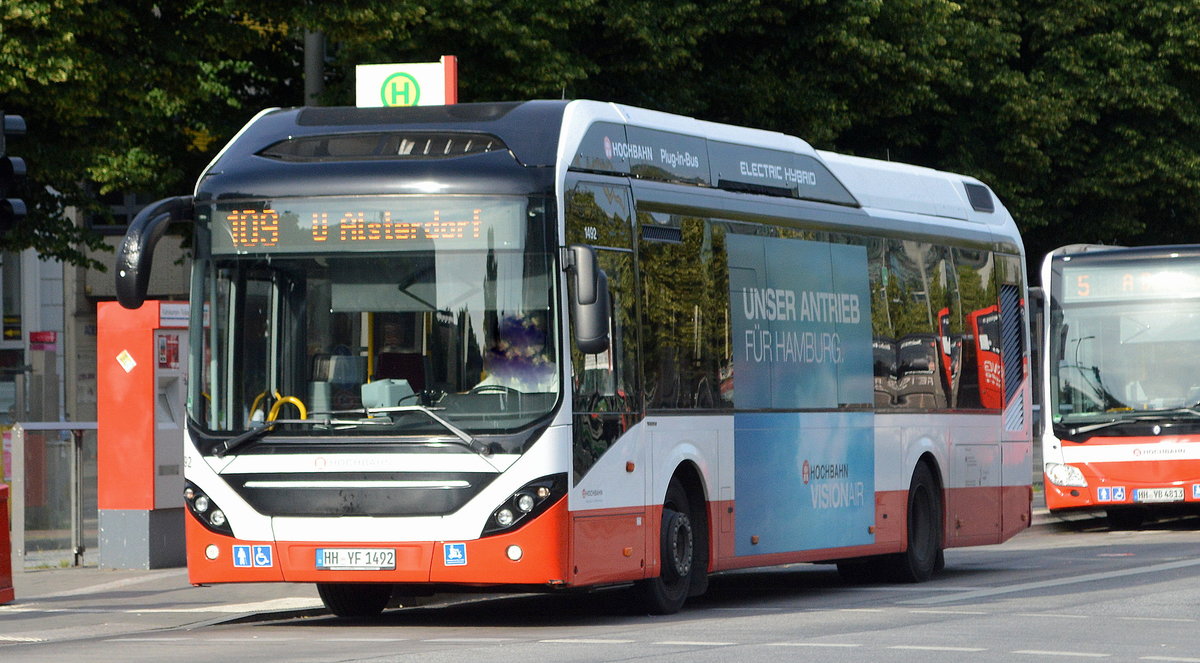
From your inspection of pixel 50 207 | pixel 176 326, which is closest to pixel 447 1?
pixel 50 207

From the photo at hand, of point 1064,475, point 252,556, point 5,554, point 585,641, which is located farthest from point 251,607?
point 1064,475

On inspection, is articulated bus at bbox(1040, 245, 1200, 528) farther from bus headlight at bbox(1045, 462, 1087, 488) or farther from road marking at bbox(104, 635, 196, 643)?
road marking at bbox(104, 635, 196, 643)

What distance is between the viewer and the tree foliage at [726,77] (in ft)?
71.4

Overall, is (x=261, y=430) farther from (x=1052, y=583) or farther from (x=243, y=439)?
(x=1052, y=583)

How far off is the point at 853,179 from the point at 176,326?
5827mm

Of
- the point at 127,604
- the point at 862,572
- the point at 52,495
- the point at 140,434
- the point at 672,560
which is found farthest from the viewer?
the point at 52,495

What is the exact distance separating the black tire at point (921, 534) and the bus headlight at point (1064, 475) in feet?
19.9

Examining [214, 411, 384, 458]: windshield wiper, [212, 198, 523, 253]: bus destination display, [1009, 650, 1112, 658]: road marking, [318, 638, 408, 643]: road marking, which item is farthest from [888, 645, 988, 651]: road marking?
[214, 411, 384, 458]: windshield wiper

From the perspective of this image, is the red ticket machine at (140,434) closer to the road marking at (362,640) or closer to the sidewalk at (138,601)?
the sidewalk at (138,601)

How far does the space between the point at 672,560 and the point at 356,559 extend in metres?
2.18

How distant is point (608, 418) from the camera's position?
1197 cm

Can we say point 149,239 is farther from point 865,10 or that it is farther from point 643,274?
point 865,10

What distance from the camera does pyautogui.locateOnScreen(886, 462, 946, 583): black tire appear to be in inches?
637

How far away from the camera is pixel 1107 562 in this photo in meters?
17.9
